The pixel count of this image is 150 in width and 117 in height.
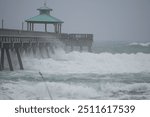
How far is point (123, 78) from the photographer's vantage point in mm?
23109

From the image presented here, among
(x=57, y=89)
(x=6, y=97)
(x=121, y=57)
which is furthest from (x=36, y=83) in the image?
(x=121, y=57)

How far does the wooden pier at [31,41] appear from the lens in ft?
82.0

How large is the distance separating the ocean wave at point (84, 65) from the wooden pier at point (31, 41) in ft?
3.77

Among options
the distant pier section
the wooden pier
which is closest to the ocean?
the wooden pier

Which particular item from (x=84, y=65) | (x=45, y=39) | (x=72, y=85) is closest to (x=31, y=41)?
(x=84, y=65)

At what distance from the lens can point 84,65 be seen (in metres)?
31.1

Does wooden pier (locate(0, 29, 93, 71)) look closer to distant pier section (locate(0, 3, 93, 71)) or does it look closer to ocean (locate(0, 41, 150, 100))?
distant pier section (locate(0, 3, 93, 71))

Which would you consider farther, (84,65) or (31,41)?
(84,65)

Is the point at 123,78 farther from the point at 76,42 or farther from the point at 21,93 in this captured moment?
the point at 76,42

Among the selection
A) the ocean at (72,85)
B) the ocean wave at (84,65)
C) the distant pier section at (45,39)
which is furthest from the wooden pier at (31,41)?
the ocean at (72,85)

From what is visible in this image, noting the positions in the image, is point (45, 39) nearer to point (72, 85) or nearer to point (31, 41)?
point (31, 41)

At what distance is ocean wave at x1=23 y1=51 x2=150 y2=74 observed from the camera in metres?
27.3

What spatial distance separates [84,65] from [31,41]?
15.0 ft

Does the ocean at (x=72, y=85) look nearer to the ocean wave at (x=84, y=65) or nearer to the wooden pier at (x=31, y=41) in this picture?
the ocean wave at (x=84, y=65)
